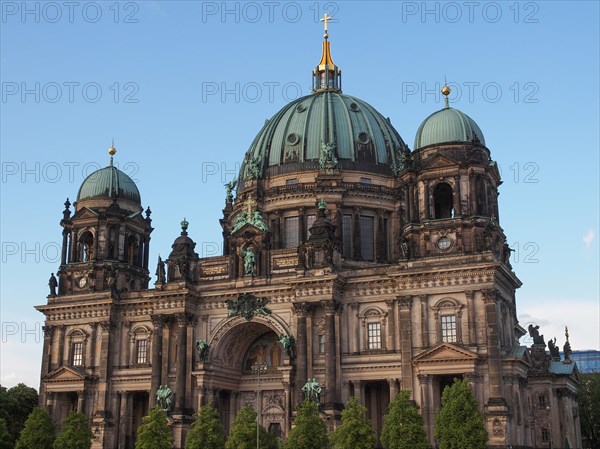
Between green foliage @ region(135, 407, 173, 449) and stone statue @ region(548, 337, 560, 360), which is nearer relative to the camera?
green foliage @ region(135, 407, 173, 449)

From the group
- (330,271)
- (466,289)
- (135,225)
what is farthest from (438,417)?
(135,225)

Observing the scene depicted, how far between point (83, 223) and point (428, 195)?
32.3 metres

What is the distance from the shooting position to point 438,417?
5506cm

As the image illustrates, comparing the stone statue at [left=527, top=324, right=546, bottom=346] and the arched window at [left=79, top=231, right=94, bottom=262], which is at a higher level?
the arched window at [left=79, top=231, right=94, bottom=262]

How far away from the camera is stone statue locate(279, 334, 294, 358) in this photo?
213 feet

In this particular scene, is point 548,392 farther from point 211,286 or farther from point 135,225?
point 135,225

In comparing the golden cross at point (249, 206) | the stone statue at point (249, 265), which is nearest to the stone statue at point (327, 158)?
the golden cross at point (249, 206)

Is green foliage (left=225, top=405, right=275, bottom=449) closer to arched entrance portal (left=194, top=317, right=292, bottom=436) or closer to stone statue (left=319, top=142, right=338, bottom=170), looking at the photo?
arched entrance portal (left=194, top=317, right=292, bottom=436)

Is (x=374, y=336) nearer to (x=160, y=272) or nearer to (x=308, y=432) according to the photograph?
(x=308, y=432)

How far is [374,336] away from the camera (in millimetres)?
63656

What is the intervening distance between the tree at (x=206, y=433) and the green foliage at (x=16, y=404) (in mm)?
33728

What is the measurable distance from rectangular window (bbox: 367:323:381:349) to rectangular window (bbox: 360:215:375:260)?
499 inches

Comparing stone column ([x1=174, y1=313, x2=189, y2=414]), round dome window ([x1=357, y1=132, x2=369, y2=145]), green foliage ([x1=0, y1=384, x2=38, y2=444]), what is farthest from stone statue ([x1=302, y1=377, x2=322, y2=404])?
green foliage ([x1=0, y1=384, x2=38, y2=444])

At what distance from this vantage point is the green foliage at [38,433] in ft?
216
